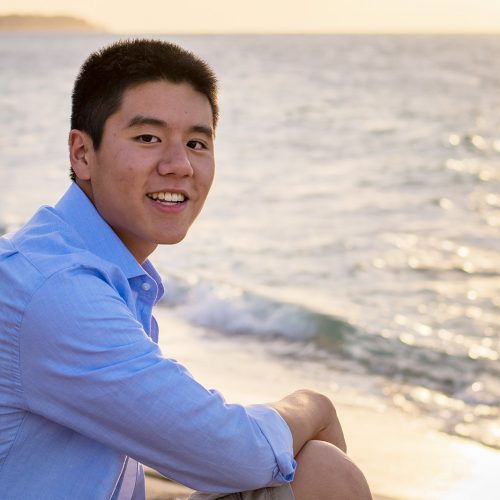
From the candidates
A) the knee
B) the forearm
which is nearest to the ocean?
the forearm

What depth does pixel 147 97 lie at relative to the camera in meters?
2.46

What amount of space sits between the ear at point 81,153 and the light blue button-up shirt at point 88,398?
0.87ft

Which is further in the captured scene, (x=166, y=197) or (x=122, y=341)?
(x=166, y=197)

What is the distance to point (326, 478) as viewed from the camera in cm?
248

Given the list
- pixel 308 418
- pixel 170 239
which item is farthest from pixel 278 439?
pixel 170 239

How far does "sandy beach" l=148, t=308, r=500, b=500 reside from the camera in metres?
4.29

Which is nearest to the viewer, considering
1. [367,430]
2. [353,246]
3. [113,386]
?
[113,386]

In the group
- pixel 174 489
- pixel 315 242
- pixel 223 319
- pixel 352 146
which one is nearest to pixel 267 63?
pixel 352 146

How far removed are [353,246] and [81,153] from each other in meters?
9.68

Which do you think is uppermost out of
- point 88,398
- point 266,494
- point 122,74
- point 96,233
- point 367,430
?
point 122,74

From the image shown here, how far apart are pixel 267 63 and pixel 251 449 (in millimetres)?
64667

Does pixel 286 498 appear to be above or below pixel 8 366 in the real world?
below

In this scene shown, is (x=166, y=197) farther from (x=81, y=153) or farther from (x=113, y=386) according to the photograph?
(x=113, y=386)

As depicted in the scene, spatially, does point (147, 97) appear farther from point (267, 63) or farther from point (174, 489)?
point (267, 63)
